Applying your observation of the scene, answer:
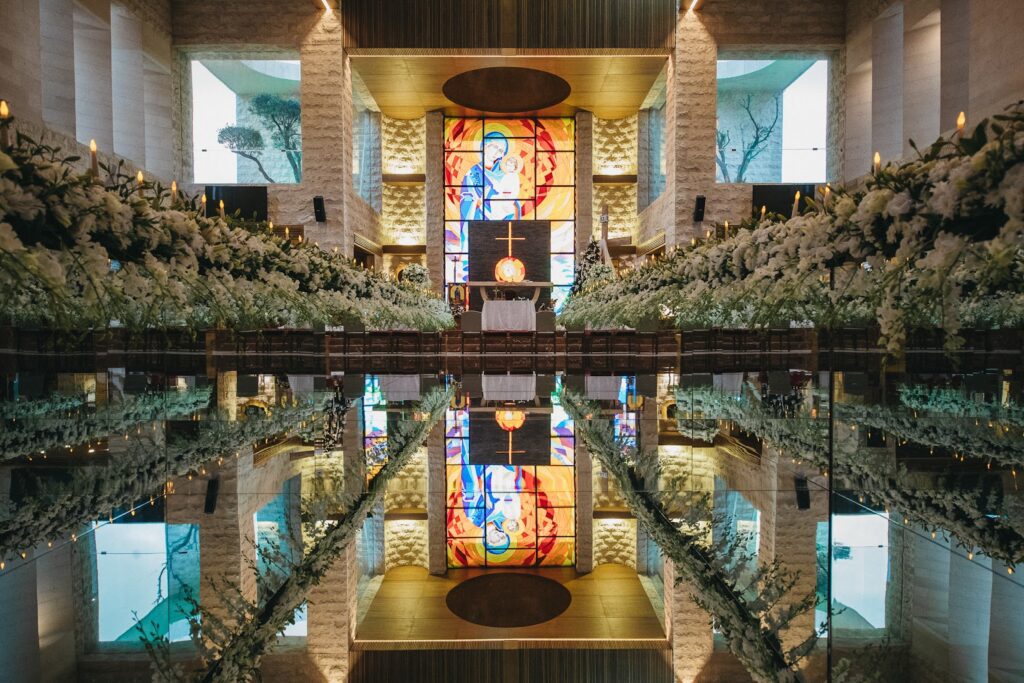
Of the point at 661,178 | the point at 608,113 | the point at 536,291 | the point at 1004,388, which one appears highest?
the point at 608,113

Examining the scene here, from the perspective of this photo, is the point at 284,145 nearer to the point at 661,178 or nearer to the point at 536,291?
the point at 536,291

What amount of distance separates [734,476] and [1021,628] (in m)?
1.28

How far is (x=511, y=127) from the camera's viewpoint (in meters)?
21.6

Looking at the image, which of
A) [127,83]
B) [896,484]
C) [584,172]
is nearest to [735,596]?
[896,484]

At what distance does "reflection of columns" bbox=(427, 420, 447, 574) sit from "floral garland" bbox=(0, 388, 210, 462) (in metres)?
1.69

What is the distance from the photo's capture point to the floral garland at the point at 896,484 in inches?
66.3

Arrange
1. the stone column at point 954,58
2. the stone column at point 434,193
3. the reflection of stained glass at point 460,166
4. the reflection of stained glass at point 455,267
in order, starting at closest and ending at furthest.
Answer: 1. the stone column at point 954,58
2. the stone column at point 434,193
3. the reflection of stained glass at point 455,267
4. the reflection of stained glass at point 460,166

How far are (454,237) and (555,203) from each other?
361cm

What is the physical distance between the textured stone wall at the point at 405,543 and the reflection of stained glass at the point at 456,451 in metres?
0.83

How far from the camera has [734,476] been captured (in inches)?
95.3

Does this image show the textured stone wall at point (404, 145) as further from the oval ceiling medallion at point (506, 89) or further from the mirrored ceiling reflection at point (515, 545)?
the mirrored ceiling reflection at point (515, 545)

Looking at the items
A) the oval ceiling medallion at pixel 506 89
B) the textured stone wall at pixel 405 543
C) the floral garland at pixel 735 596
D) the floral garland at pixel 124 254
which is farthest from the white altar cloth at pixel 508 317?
the textured stone wall at pixel 405 543

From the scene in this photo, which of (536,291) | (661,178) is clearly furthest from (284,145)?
(661,178)

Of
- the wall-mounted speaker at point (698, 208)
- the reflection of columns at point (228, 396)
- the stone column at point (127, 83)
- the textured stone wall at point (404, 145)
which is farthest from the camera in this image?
the textured stone wall at point (404, 145)
